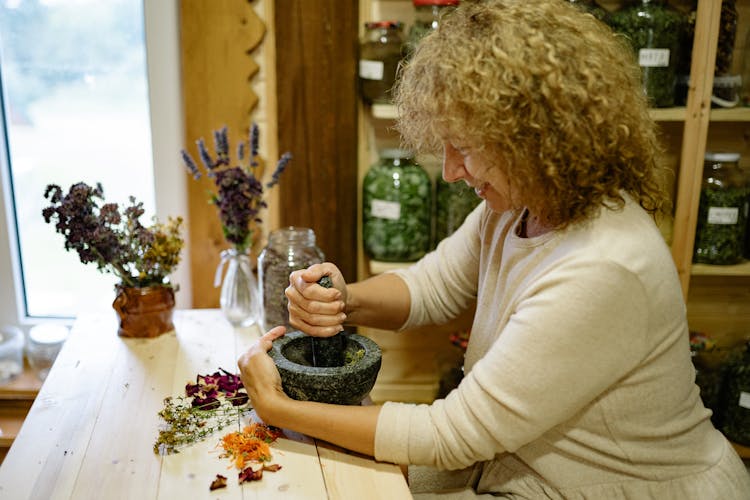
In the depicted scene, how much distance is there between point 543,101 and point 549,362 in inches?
15.4

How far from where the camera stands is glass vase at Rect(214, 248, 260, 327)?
70.4 inches

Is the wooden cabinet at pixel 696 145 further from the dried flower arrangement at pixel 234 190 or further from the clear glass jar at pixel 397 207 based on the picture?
the dried flower arrangement at pixel 234 190

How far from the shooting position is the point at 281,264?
66.7 inches

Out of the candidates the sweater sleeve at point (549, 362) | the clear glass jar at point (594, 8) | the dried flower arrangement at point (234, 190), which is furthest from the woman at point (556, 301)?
the clear glass jar at point (594, 8)

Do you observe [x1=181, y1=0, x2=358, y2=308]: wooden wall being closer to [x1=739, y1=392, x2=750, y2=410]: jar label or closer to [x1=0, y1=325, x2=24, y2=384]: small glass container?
[x1=0, y1=325, x2=24, y2=384]: small glass container

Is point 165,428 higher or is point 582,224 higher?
point 582,224

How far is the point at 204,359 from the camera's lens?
159 centimetres

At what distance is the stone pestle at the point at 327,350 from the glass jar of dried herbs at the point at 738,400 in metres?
1.42

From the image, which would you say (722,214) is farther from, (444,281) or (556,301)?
(556,301)

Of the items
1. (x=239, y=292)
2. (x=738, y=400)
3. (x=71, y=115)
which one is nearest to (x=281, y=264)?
(x=239, y=292)

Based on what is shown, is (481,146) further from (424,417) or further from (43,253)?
(43,253)

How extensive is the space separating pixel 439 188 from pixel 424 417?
44.3 inches

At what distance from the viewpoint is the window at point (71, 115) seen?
2.12 m

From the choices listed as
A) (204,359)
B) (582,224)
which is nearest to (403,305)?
(204,359)
